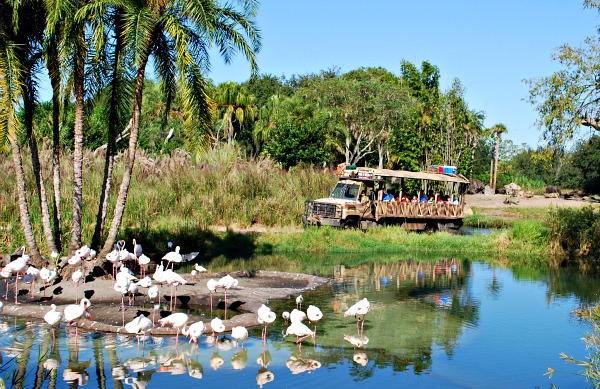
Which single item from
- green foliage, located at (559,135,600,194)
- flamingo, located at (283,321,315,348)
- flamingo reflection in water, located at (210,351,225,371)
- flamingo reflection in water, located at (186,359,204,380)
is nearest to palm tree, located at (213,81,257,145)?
green foliage, located at (559,135,600,194)

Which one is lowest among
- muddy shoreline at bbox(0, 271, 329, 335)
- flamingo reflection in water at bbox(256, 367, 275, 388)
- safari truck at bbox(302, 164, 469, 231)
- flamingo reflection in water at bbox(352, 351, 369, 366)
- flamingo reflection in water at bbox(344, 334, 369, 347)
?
flamingo reflection in water at bbox(256, 367, 275, 388)

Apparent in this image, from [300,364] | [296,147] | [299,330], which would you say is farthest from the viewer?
[296,147]

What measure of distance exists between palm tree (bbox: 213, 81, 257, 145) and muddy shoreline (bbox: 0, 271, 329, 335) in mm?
35487

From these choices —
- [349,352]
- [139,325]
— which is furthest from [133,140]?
[349,352]

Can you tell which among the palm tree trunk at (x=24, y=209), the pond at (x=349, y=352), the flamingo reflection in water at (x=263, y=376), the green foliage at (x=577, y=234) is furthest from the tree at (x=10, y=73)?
the green foliage at (x=577, y=234)

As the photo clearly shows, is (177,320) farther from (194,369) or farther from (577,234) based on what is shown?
(577,234)

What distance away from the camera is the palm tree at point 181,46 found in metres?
16.3

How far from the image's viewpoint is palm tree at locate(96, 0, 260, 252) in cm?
1631

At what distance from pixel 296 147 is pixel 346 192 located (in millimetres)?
12128

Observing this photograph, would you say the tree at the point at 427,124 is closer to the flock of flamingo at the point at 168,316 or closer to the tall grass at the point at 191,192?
the tall grass at the point at 191,192

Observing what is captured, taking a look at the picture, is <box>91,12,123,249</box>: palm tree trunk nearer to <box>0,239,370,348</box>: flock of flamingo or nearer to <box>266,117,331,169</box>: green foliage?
<box>0,239,370,348</box>: flock of flamingo

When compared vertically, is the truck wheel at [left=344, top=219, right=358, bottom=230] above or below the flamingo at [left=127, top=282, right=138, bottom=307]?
above

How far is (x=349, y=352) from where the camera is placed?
11.8m

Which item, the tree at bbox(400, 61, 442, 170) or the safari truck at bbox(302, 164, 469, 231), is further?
the tree at bbox(400, 61, 442, 170)
